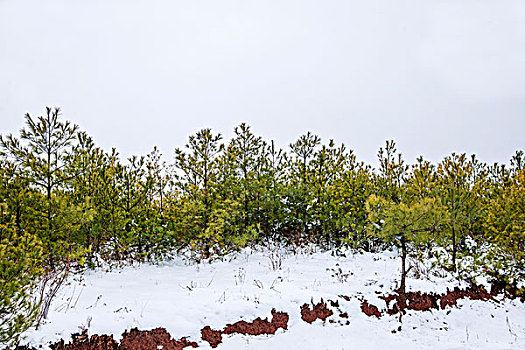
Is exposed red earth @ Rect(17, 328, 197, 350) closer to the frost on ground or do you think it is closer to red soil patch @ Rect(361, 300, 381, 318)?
the frost on ground

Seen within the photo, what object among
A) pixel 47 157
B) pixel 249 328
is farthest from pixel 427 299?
pixel 47 157

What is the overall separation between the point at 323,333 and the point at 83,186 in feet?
28.0

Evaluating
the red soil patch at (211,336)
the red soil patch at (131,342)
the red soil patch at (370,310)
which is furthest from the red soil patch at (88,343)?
the red soil patch at (370,310)

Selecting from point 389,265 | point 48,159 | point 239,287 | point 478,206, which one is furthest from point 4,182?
point 478,206

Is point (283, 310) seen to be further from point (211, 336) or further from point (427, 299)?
point (427, 299)

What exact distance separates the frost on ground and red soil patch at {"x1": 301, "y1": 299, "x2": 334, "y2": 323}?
0.10 meters

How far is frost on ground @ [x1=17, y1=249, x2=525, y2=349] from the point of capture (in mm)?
5109

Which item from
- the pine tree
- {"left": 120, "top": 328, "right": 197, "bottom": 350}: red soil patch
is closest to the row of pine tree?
the pine tree

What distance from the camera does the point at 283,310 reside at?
20.1ft

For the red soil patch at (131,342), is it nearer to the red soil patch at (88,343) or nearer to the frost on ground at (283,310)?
the red soil patch at (88,343)

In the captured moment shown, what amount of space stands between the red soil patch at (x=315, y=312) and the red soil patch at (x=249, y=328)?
14.4 inches

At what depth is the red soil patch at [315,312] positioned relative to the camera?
597cm

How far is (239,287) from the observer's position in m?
7.45

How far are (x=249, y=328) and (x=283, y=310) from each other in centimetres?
92
